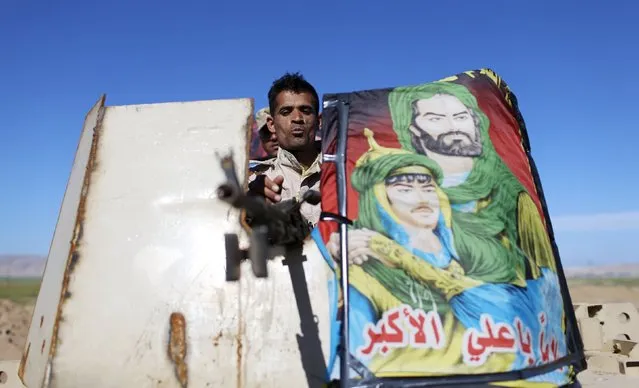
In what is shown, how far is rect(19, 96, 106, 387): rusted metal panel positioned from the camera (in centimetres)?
261

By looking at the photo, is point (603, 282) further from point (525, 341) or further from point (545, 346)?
point (525, 341)

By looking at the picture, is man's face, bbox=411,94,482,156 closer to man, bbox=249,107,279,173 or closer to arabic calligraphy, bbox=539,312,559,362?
arabic calligraphy, bbox=539,312,559,362

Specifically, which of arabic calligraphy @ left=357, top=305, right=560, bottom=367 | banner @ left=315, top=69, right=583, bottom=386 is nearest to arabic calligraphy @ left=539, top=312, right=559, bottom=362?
banner @ left=315, top=69, right=583, bottom=386

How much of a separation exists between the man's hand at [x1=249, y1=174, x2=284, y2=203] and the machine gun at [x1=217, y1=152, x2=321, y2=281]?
22 cm

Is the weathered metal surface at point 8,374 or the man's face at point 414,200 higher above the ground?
the man's face at point 414,200

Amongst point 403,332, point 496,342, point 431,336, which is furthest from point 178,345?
point 496,342

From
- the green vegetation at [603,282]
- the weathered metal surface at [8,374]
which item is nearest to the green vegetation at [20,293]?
the weathered metal surface at [8,374]

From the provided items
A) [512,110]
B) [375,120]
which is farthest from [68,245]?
[512,110]

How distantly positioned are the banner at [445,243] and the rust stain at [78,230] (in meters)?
1.13

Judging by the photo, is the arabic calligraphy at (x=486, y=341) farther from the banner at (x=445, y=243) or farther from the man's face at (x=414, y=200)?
the man's face at (x=414, y=200)

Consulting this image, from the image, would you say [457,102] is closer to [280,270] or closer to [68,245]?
[280,270]

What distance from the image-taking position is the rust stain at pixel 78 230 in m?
2.54

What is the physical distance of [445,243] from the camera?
2.56m

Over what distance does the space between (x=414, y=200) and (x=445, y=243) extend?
9.5 inches
